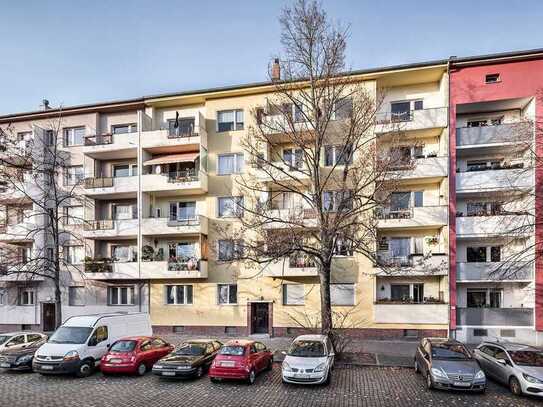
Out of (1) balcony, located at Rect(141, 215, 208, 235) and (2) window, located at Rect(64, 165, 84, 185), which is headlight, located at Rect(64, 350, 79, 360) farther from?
(2) window, located at Rect(64, 165, 84, 185)

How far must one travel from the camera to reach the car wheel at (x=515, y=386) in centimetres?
1243

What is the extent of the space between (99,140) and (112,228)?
642cm

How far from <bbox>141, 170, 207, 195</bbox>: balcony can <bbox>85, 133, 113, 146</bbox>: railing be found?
3.81m

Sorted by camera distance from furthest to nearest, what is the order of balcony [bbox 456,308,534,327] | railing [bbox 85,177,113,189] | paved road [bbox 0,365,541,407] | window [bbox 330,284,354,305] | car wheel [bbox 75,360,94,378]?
railing [bbox 85,177,113,189] < window [bbox 330,284,354,305] < balcony [bbox 456,308,534,327] < car wheel [bbox 75,360,94,378] < paved road [bbox 0,365,541,407]

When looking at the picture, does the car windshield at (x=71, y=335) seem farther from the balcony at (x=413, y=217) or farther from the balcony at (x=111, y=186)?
the balcony at (x=413, y=217)

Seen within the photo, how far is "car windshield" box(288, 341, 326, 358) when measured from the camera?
13961 mm

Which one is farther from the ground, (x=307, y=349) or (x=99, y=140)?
(x=99, y=140)

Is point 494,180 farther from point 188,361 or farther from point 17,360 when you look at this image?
point 17,360

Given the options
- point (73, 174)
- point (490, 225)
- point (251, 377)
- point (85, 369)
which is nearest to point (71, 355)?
point (85, 369)

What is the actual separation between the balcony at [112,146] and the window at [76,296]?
9.24m

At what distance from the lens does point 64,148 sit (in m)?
27.3

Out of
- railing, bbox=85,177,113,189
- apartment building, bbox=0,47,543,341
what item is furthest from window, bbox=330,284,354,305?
railing, bbox=85,177,113,189

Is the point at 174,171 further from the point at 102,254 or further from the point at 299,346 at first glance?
the point at 299,346

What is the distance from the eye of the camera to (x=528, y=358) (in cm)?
1328
